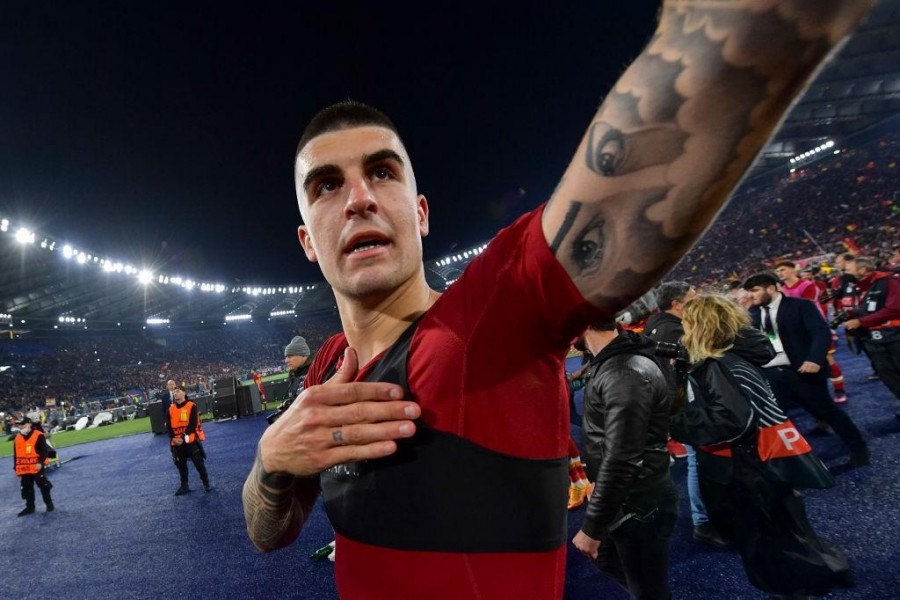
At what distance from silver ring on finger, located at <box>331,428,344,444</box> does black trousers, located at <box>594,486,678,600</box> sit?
238cm

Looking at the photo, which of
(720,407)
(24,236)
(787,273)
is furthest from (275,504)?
(24,236)

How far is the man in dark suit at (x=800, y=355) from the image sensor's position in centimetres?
468

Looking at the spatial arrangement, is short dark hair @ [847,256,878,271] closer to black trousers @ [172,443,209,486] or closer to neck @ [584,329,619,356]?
neck @ [584,329,619,356]

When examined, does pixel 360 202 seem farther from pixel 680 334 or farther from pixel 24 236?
pixel 24 236

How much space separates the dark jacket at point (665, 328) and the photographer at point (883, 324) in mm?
3248

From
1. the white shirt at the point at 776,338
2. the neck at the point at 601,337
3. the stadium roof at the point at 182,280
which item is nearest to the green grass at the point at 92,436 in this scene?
the stadium roof at the point at 182,280

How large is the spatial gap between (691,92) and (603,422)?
2.67 m

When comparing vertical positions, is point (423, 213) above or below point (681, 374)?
above

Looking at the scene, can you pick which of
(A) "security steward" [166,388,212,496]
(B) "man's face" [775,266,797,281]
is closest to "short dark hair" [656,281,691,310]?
(B) "man's face" [775,266,797,281]

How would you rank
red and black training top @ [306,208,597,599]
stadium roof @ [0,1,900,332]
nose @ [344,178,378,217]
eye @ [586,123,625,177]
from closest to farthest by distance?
eye @ [586,123,625,177] < red and black training top @ [306,208,597,599] < nose @ [344,178,378,217] < stadium roof @ [0,1,900,332]

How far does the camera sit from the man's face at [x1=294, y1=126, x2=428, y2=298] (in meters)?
1.26

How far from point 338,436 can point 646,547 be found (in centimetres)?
251

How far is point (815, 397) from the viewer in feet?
16.3

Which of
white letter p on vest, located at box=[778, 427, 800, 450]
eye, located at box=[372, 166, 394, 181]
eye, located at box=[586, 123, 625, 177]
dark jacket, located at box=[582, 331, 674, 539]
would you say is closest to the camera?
eye, located at box=[586, 123, 625, 177]
